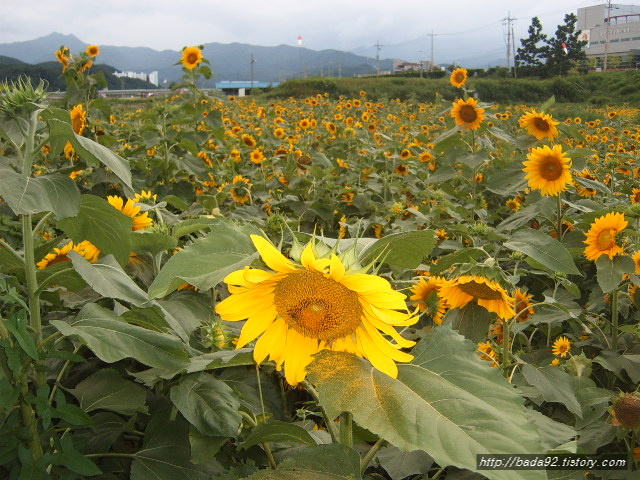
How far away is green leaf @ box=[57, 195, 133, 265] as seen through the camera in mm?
1117

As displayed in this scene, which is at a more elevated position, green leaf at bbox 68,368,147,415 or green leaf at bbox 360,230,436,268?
green leaf at bbox 360,230,436,268

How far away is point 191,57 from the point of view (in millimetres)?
4816

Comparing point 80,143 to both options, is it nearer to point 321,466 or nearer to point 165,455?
point 165,455

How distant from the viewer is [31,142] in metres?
1.11

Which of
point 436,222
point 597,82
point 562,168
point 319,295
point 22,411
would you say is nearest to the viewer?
point 319,295

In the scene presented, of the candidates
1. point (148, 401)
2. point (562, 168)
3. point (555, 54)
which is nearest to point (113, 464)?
point (148, 401)

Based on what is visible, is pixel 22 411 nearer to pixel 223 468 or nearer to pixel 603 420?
pixel 223 468

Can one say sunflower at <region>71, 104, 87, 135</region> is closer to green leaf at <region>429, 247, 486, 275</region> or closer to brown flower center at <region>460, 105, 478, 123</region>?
brown flower center at <region>460, 105, 478, 123</region>

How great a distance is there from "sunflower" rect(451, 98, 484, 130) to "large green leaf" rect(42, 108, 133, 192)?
9.35ft

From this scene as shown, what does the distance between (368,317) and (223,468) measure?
1.46ft

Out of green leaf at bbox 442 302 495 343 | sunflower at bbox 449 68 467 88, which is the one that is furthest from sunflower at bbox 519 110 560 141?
green leaf at bbox 442 302 495 343

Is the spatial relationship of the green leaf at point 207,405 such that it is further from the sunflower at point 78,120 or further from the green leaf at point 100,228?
the sunflower at point 78,120

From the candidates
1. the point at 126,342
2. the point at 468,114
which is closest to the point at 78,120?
the point at 468,114

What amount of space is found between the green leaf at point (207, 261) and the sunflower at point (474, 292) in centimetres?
66
